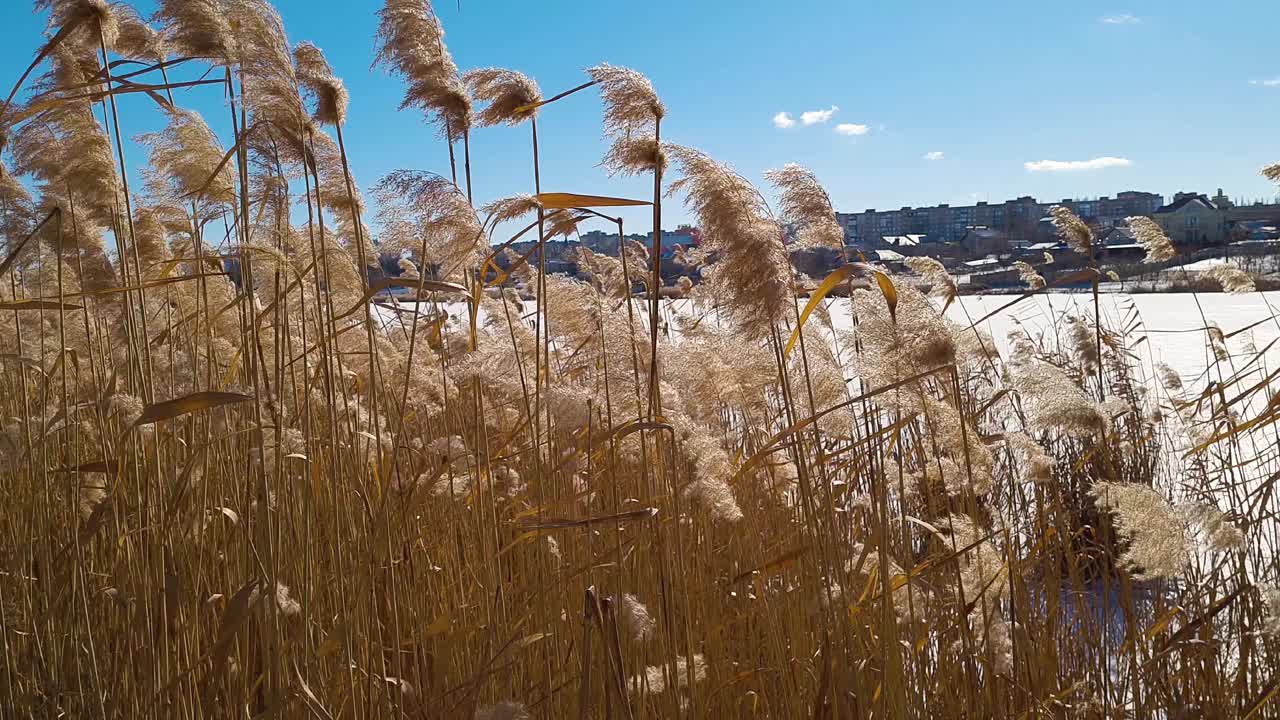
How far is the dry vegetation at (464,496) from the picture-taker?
1440 millimetres

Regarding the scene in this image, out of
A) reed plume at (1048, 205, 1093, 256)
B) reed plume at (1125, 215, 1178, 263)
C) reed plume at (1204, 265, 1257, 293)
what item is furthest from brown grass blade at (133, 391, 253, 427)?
reed plume at (1204, 265, 1257, 293)

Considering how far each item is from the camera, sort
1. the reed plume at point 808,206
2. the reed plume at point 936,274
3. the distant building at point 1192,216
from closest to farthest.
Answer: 1. the reed plume at point 808,206
2. the reed plume at point 936,274
3. the distant building at point 1192,216

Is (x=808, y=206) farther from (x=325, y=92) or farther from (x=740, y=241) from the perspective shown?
(x=325, y=92)

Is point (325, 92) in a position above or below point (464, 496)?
above

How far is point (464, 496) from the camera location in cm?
224

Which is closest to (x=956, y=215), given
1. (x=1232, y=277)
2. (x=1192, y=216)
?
(x=1192, y=216)

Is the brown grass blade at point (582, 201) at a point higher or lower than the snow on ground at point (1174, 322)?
higher

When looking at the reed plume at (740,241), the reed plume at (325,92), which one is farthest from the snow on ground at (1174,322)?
the reed plume at (325,92)

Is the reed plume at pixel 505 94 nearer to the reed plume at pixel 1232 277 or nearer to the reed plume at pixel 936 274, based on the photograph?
the reed plume at pixel 936 274

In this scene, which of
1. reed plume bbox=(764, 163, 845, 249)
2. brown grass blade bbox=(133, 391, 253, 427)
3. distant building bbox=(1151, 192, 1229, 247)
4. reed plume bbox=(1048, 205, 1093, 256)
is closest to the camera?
brown grass blade bbox=(133, 391, 253, 427)

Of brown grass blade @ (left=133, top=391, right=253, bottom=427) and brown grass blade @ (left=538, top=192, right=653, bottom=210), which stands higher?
brown grass blade @ (left=538, top=192, right=653, bottom=210)

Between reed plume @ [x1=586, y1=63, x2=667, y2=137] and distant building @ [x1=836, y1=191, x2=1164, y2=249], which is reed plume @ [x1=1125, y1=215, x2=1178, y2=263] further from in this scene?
distant building @ [x1=836, y1=191, x2=1164, y2=249]

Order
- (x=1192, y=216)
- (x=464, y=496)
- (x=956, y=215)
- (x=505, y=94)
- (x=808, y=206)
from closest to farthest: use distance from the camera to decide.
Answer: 1. (x=808, y=206)
2. (x=505, y=94)
3. (x=464, y=496)
4. (x=1192, y=216)
5. (x=956, y=215)

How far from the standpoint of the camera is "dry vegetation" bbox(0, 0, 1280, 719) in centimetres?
144
